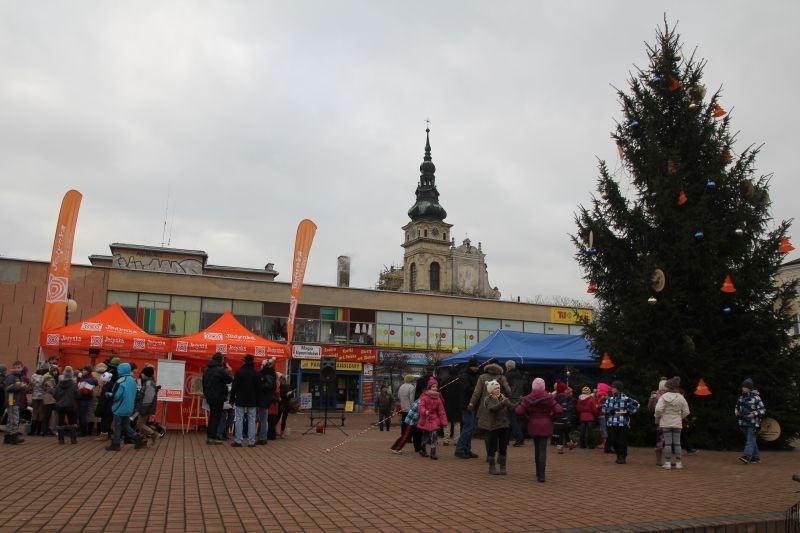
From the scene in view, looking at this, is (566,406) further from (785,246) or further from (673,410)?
(785,246)

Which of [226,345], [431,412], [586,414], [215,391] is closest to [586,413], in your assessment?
[586,414]

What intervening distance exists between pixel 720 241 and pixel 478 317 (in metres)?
32.4

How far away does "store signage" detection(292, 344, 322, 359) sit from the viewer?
136ft

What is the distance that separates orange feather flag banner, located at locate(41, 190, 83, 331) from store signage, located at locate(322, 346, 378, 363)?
2516 cm

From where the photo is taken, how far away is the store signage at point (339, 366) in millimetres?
41625

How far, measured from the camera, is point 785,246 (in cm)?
1559

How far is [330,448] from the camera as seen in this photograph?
13.6 m

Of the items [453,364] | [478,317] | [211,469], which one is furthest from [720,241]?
[478,317]

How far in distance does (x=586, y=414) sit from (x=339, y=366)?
29075 millimetres

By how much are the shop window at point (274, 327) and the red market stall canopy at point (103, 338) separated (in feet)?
79.6

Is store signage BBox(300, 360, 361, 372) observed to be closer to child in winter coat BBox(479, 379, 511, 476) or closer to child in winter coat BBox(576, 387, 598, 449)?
child in winter coat BBox(576, 387, 598, 449)

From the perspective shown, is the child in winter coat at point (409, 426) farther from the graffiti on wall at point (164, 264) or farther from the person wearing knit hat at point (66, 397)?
the graffiti on wall at point (164, 264)

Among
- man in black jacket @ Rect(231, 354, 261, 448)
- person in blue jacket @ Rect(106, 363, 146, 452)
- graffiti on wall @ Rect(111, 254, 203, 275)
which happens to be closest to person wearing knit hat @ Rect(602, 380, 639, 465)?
man in black jacket @ Rect(231, 354, 261, 448)

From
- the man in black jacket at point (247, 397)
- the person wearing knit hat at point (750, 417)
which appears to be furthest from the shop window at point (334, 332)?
the person wearing knit hat at point (750, 417)
